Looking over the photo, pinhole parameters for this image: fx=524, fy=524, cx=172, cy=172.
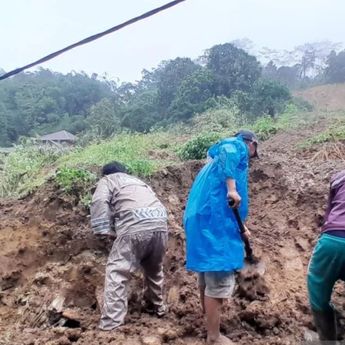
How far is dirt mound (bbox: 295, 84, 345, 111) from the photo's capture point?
1237 inches

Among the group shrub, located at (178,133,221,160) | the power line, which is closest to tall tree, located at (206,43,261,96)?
shrub, located at (178,133,221,160)

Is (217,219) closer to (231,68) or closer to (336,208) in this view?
(336,208)

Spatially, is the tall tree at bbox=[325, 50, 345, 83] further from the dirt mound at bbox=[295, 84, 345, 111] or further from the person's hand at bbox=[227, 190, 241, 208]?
the person's hand at bbox=[227, 190, 241, 208]

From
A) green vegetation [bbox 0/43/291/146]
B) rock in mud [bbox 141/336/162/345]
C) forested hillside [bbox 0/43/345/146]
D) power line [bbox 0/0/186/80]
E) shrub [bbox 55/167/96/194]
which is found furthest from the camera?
forested hillside [bbox 0/43/345/146]

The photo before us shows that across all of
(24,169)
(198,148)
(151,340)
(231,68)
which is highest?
(24,169)

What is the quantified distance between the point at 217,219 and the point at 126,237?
37.6 inches

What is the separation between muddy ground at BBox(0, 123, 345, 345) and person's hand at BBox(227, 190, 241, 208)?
1.09m

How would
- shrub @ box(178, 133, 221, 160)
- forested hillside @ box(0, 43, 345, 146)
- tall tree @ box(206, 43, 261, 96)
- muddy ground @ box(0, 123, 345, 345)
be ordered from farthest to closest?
tall tree @ box(206, 43, 261, 96) → forested hillside @ box(0, 43, 345, 146) → shrub @ box(178, 133, 221, 160) → muddy ground @ box(0, 123, 345, 345)

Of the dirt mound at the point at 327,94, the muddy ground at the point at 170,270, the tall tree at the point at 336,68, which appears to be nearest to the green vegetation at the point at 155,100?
the dirt mound at the point at 327,94

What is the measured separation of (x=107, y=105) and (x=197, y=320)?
2148 centimetres

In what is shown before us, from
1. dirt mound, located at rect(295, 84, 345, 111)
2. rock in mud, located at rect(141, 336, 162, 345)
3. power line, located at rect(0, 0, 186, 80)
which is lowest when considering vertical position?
dirt mound, located at rect(295, 84, 345, 111)

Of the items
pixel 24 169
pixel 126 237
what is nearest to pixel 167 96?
pixel 24 169

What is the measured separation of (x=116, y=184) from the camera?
4.49 metres

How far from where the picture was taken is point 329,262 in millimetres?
3084
